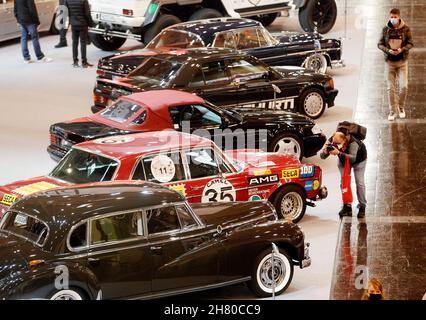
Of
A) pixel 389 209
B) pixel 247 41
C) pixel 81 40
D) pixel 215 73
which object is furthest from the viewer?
pixel 81 40

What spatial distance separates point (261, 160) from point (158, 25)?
10366 millimetres

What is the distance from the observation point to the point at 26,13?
894 inches

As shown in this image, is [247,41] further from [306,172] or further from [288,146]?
[306,172]

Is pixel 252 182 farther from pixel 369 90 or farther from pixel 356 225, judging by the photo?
pixel 369 90

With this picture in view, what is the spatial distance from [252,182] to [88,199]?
3.18m

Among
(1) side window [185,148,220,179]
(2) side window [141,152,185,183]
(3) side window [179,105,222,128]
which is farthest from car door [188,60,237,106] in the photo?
(2) side window [141,152,185,183]

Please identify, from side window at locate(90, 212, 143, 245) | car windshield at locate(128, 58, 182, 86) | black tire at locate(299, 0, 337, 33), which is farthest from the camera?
black tire at locate(299, 0, 337, 33)

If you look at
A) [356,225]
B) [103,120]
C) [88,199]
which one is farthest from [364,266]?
[103,120]

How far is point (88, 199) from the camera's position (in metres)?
9.70

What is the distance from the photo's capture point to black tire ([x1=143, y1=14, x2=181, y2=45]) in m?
22.6

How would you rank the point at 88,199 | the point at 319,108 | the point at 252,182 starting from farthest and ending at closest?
the point at 319,108, the point at 252,182, the point at 88,199

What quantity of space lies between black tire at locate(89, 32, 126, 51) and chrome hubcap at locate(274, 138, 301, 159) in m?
9.88

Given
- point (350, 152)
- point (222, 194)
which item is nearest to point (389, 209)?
point (350, 152)

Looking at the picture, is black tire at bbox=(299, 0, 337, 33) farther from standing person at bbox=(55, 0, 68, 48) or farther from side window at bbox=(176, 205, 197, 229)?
side window at bbox=(176, 205, 197, 229)
